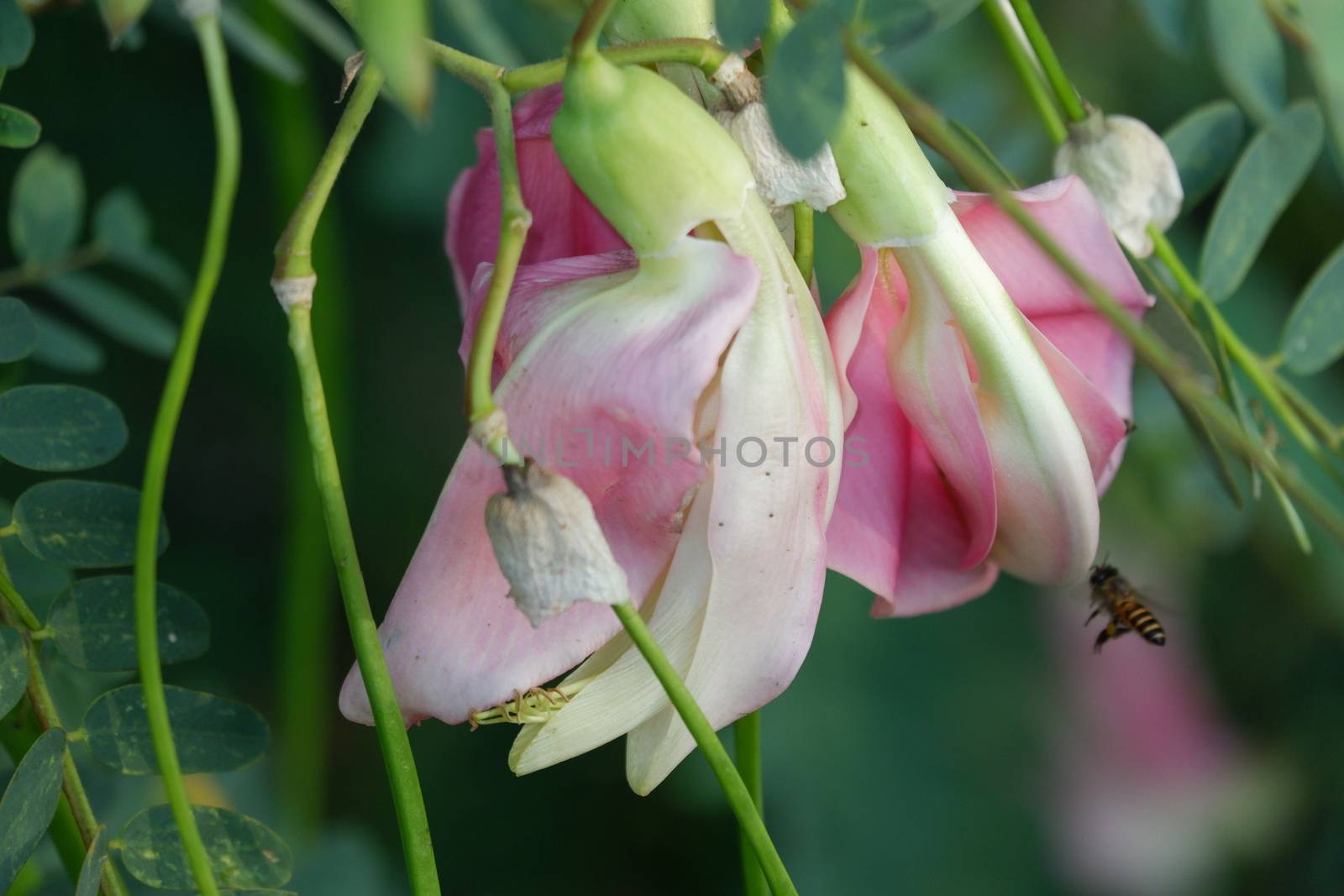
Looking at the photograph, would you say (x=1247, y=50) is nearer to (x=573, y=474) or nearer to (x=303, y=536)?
(x=573, y=474)

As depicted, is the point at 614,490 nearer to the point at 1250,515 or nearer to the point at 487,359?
the point at 487,359

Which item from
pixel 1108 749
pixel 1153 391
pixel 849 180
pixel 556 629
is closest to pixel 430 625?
pixel 556 629

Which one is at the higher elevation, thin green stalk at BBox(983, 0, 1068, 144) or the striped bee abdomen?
thin green stalk at BBox(983, 0, 1068, 144)

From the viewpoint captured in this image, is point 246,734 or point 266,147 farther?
point 266,147

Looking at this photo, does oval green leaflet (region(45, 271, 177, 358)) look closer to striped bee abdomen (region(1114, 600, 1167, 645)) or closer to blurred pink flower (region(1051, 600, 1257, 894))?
striped bee abdomen (region(1114, 600, 1167, 645))

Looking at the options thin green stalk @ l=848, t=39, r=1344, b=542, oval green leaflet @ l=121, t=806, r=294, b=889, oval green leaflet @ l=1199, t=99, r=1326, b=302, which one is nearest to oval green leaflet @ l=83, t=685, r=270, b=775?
oval green leaflet @ l=121, t=806, r=294, b=889

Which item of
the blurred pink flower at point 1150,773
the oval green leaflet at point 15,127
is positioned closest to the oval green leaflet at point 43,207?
the oval green leaflet at point 15,127

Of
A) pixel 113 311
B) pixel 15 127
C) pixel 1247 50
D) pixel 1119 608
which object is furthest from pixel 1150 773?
pixel 15 127
